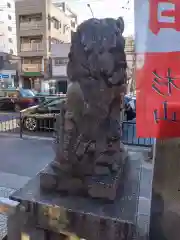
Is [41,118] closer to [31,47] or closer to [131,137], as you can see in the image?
[131,137]

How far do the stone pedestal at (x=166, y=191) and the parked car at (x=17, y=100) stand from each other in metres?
13.5

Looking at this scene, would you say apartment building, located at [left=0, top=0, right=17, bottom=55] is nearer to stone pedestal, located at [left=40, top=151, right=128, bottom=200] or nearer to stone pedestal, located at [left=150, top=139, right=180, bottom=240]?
stone pedestal, located at [left=40, top=151, right=128, bottom=200]

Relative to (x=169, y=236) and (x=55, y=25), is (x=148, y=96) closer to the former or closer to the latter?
(x=169, y=236)

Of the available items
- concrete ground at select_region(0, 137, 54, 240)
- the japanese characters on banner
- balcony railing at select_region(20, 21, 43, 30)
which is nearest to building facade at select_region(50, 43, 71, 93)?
balcony railing at select_region(20, 21, 43, 30)

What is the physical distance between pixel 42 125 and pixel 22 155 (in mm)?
3132

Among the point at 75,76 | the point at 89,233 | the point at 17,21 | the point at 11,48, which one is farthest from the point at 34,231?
the point at 11,48

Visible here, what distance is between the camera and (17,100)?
1551 cm

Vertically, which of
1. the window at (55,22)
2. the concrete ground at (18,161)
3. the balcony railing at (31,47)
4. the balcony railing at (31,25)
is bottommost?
the concrete ground at (18,161)

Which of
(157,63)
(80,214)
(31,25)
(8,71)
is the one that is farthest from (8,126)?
(8,71)

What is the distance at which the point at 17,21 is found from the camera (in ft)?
83.4

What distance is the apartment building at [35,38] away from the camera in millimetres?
24656

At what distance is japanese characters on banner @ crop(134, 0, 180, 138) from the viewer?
154 cm

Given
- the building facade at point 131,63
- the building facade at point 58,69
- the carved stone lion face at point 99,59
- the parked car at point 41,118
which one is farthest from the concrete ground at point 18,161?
the building facade at point 58,69

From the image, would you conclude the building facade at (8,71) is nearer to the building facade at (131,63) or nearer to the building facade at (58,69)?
the building facade at (58,69)
